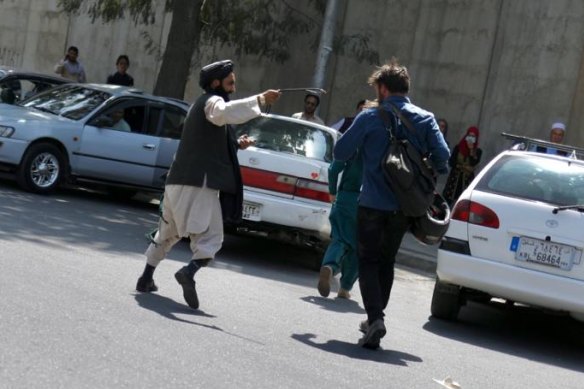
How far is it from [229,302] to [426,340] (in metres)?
1.51

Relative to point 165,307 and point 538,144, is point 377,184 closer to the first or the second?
point 165,307

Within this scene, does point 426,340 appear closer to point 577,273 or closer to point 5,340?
point 577,273

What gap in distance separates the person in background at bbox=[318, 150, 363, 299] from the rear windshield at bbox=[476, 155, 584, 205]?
1208 millimetres

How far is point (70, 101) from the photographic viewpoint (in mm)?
15195

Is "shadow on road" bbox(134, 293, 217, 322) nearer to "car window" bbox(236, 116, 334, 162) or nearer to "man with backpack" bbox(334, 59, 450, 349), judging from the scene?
"man with backpack" bbox(334, 59, 450, 349)

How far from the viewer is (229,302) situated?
8.88m

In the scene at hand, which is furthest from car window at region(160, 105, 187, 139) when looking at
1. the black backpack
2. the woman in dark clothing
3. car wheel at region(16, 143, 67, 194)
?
the black backpack

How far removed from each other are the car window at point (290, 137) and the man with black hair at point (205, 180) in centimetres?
390

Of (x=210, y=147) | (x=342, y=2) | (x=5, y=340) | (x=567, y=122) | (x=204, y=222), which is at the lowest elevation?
(x=5, y=340)

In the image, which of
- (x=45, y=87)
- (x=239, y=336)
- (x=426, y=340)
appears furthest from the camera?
(x=45, y=87)

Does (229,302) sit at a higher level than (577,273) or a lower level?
lower

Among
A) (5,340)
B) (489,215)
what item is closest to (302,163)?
(489,215)

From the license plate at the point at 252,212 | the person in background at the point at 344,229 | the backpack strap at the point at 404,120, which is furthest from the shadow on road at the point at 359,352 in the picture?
the license plate at the point at 252,212

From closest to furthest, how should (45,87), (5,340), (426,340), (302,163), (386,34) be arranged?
1. (5,340)
2. (426,340)
3. (302,163)
4. (45,87)
5. (386,34)
